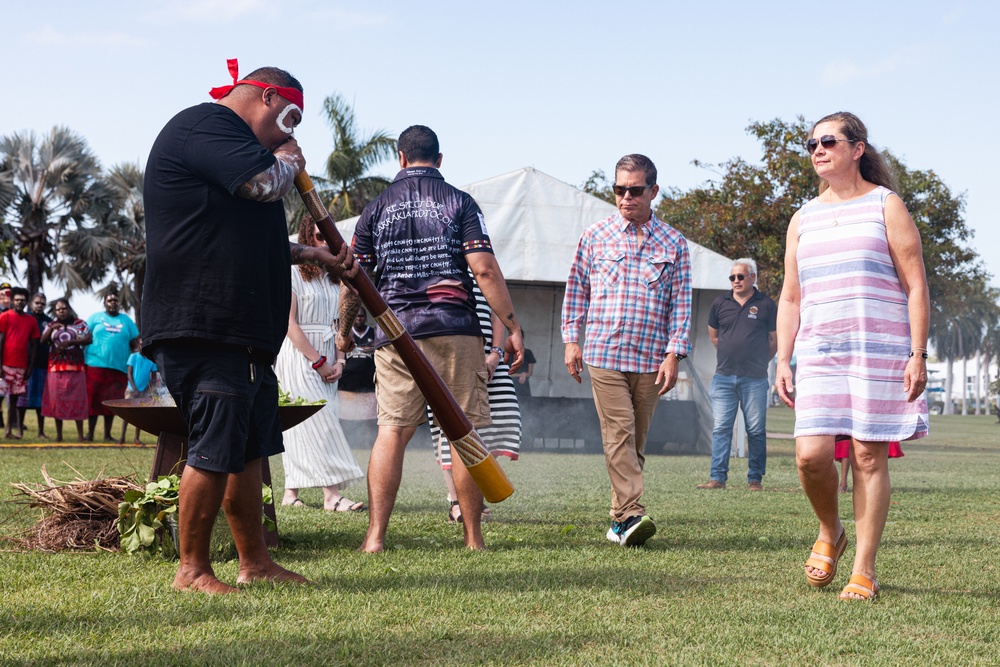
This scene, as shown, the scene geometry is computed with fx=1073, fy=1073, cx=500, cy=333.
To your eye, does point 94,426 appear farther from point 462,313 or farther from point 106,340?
point 462,313

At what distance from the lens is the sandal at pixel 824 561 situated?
14.6 ft

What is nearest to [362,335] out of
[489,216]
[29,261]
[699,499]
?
[489,216]

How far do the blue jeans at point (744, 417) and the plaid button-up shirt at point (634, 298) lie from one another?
434cm

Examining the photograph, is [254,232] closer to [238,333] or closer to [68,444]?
[238,333]

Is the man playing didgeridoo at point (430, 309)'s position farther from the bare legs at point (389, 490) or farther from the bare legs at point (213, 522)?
the bare legs at point (213, 522)

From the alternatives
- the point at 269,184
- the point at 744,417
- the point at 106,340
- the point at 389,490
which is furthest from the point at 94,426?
the point at 269,184

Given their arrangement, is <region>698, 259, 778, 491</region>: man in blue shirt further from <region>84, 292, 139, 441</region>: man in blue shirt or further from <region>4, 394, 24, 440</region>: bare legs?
<region>4, 394, 24, 440</region>: bare legs

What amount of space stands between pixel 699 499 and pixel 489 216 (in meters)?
7.53

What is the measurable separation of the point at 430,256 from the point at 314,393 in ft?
7.63

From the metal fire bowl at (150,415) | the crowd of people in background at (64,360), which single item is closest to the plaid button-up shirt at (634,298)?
the metal fire bowl at (150,415)

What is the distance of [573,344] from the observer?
6.17 m

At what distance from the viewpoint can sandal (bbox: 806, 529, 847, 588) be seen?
445 cm

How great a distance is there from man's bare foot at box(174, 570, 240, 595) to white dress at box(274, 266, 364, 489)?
10.4 feet

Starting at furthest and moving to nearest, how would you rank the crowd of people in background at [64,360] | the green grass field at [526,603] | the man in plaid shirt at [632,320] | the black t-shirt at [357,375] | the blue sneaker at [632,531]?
the black t-shirt at [357,375] < the crowd of people in background at [64,360] < the man in plaid shirt at [632,320] < the blue sneaker at [632,531] < the green grass field at [526,603]
